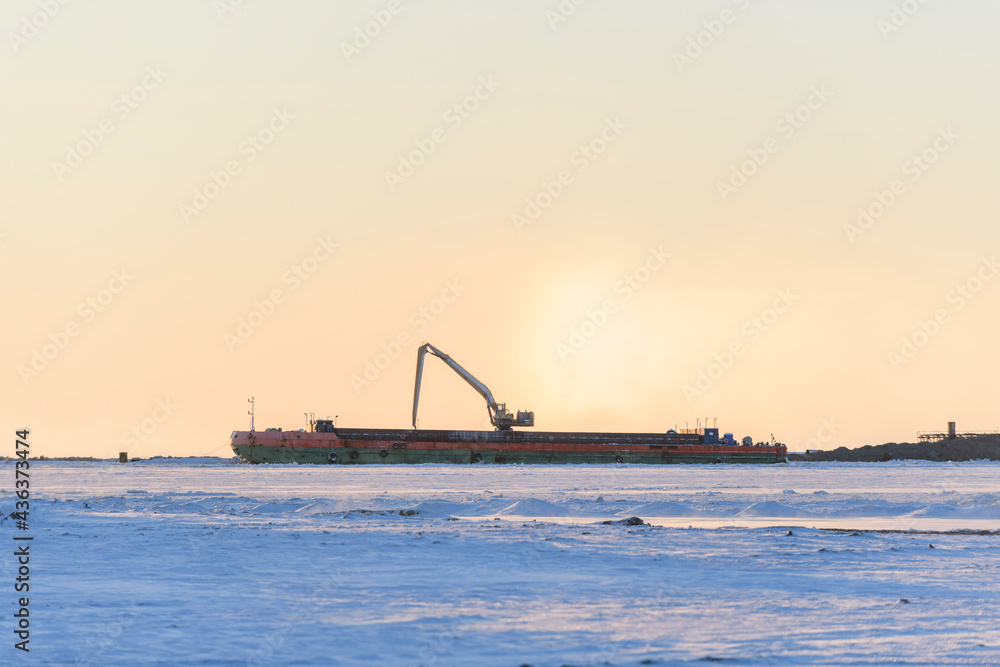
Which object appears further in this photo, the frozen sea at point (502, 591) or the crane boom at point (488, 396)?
the crane boom at point (488, 396)

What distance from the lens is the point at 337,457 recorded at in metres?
A: 104

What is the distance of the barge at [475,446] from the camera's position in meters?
105

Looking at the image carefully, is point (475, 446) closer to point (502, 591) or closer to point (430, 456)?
point (430, 456)

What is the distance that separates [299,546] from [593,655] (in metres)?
10.3

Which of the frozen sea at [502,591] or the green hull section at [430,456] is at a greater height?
the frozen sea at [502,591]

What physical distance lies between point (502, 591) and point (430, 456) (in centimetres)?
9335

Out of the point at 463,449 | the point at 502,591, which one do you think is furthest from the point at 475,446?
the point at 502,591

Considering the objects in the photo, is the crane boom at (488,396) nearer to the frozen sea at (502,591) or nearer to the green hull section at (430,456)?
the green hull section at (430,456)

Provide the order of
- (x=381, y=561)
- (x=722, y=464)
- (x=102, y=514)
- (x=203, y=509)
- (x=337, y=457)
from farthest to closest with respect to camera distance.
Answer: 1. (x=722, y=464)
2. (x=337, y=457)
3. (x=203, y=509)
4. (x=102, y=514)
5. (x=381, y=561)

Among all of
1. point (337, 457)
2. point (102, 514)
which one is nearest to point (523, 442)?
point (337, 457)

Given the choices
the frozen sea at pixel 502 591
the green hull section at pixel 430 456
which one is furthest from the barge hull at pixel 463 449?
the frozen sea at pixel 502 591

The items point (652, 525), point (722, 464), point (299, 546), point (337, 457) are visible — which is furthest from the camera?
point (722, 464)

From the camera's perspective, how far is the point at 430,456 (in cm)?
10600

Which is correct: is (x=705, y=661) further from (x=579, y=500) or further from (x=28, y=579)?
(x=579, y=500)
